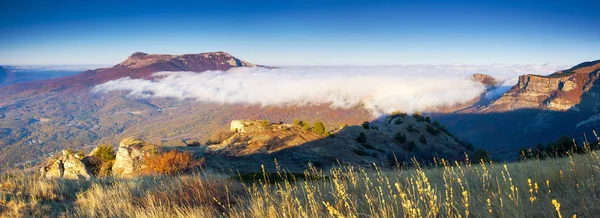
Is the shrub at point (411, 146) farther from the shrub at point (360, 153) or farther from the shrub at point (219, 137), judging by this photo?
the shrub at point (219, 137)

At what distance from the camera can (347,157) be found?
96.6 ft

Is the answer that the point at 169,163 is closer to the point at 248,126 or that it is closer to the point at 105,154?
the point at 105,154

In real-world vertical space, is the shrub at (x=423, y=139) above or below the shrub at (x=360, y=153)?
below

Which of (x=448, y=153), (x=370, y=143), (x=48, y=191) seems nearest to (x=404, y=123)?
(x=448, y=153)

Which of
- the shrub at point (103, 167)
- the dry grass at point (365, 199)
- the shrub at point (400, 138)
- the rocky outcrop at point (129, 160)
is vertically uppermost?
the dry grass at point (365, 199)

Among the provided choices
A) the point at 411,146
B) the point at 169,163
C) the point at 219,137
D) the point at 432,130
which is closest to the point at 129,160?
the point at 169,163

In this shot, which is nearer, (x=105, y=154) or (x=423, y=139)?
(x=105, y=154)

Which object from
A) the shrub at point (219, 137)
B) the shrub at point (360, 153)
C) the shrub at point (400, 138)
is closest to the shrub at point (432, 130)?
the shrub at point (400, 138)

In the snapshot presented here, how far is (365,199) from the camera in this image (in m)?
5.73

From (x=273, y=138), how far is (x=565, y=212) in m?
27.3

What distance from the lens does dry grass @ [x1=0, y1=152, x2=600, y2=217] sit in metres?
3.94

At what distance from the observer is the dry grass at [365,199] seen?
3.94 meters

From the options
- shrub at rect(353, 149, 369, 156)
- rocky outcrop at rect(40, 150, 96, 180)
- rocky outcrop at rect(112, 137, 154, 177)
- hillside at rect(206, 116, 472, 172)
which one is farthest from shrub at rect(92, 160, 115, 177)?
shrub at rect(353, 149, 369, 156)

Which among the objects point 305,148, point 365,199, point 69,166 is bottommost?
point 305,148
